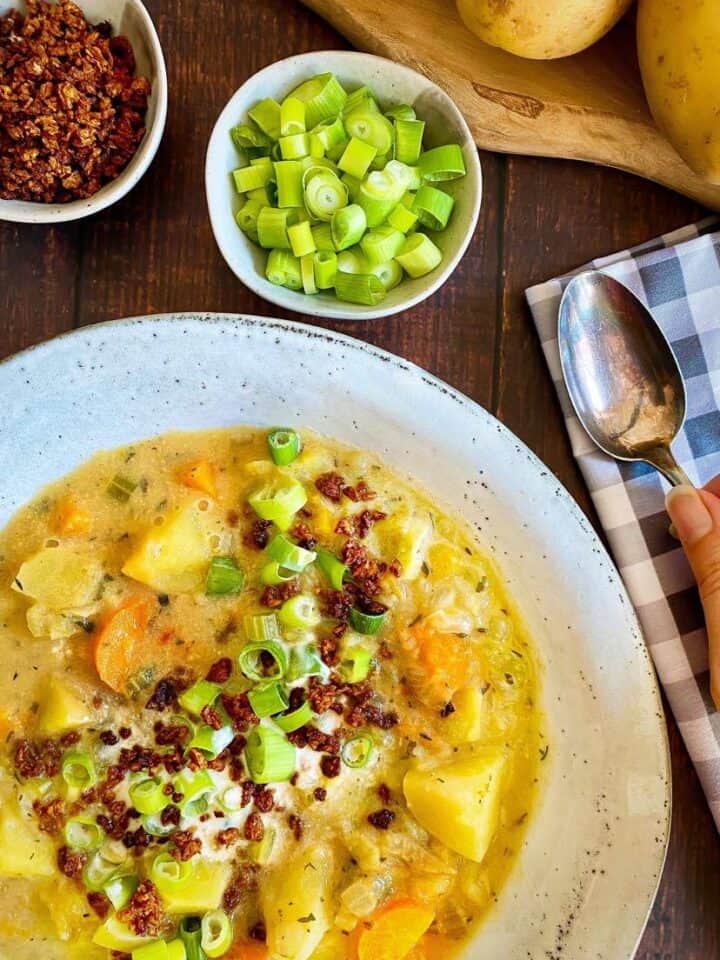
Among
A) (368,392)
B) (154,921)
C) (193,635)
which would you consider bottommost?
(154,921)

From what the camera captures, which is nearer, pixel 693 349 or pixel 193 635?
pixel 193 635

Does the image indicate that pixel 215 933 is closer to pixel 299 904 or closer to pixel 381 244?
pixel 299 904

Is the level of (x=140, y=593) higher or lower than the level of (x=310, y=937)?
higher

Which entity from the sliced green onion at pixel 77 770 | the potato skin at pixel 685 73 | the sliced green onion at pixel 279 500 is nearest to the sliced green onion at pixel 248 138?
the sliced green onion at pixel 279 500

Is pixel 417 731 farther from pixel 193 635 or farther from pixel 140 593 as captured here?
pixel 140 593

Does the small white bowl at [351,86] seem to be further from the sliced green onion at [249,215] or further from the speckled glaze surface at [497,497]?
the speckled glaze surface at [497,497]

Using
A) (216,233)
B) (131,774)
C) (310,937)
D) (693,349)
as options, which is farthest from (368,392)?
(310,937)
